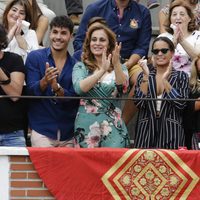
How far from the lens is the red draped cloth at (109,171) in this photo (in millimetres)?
9227

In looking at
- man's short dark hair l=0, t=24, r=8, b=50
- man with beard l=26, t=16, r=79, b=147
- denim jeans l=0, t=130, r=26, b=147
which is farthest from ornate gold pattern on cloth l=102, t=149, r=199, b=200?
man's short dark hair l=0, t=24, r=8, b=50

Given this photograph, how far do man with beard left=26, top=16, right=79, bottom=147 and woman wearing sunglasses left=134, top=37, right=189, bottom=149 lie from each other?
660mm

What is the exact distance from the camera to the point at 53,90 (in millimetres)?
9625

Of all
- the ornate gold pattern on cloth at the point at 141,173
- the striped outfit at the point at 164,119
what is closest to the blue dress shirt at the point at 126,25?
the striped outfit at the point at 164,119

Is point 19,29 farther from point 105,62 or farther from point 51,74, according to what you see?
point 105,62

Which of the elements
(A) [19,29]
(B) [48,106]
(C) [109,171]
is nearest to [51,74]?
(B) [48,106]

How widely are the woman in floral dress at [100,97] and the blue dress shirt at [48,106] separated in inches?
6.9

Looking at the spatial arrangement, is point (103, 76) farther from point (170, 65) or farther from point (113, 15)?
point (113, 15)

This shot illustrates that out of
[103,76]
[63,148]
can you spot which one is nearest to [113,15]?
[103,76]

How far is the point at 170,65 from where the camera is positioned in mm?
9688

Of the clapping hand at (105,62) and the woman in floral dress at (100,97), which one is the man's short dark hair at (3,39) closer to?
the woman in floral dress at (100,97)

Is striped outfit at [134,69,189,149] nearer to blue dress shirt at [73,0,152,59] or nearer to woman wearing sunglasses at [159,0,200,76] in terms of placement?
woman wearing sunglasses at [159,0,200,76]

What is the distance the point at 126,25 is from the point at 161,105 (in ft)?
4.88

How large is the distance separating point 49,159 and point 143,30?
2291mm
